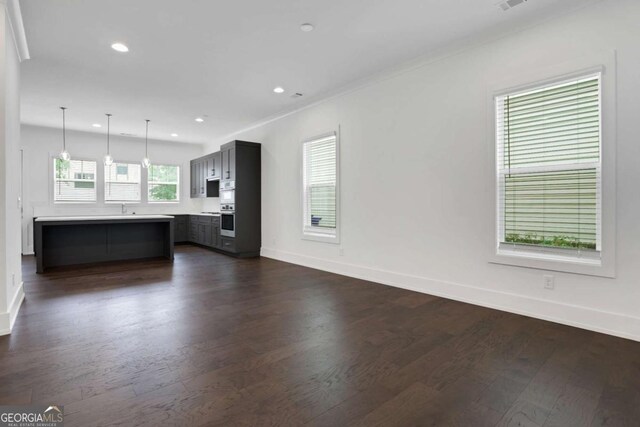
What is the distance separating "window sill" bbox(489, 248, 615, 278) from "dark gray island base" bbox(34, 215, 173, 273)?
5.52 m

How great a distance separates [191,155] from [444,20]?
805 cm

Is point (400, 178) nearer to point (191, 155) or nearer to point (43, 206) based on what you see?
point (191, 155)

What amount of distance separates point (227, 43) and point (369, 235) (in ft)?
9.80

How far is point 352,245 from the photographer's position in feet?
16.2

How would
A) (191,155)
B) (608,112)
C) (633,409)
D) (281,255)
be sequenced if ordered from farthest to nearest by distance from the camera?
(191,155) < (281,255) < (608,112) < (633,409)

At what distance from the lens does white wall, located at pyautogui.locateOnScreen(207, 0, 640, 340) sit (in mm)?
2672

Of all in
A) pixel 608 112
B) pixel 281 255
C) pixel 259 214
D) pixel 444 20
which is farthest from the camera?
pixel 259 214

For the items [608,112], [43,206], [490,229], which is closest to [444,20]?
[608,112]

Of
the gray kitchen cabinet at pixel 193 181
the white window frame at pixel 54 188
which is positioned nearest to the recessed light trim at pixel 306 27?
the gray kitchen cabinet at pixel 193 181

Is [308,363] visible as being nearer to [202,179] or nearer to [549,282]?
[549,282]

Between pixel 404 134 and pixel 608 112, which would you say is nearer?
pixel 608 112

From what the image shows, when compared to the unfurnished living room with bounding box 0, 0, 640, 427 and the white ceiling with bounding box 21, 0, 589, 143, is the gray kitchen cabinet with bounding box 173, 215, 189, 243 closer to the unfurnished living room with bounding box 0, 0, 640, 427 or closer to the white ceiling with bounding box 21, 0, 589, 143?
the unfurnished living room with bounding box 0, 0, 640, 427

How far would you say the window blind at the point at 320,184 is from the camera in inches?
211

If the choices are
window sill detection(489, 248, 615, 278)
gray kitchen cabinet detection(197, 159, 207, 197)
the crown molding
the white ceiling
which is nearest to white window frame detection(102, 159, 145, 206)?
gray kitchen cabinet detection(197, 159, 207, 197)
